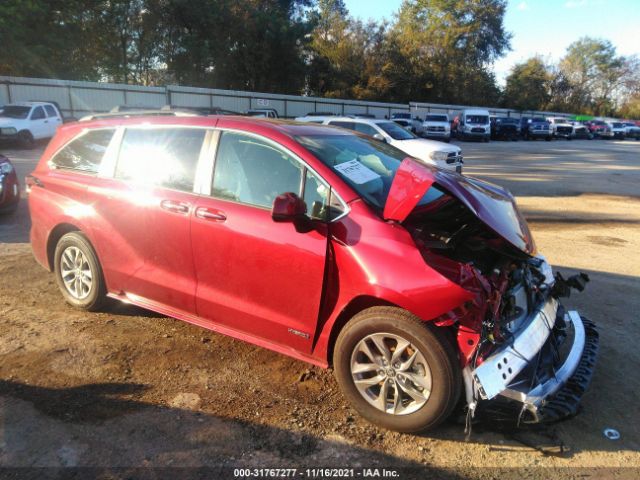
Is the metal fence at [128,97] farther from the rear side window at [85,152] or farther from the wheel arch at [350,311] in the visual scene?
the wheel arch at [350,311]

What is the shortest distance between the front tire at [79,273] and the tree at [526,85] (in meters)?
68.2

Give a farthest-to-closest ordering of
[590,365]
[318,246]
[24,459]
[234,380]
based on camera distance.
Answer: [234,380], [590,365], [318,246], [24,459]

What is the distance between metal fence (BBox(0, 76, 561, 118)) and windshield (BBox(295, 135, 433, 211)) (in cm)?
2245

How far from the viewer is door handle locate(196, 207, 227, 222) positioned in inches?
134

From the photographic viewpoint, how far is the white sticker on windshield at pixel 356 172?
3.26 m

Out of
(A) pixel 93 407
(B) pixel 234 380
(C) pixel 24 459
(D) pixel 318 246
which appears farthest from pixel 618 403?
(C) pixel 24 459

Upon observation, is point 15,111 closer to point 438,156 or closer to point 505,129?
point 438,156

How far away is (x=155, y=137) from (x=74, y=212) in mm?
1049

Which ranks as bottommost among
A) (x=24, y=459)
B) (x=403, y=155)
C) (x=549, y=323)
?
(x=24, y=459)

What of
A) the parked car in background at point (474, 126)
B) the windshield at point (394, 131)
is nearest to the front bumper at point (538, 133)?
the parked car in background at point (474, 126)

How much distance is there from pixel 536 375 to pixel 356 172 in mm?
1693

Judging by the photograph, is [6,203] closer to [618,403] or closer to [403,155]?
[403,155]

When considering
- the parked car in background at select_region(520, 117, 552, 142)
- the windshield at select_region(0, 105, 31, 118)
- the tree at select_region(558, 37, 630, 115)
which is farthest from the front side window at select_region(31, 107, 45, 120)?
the tree at select_region(558, 37, 630, 115)

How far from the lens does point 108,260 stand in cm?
411
